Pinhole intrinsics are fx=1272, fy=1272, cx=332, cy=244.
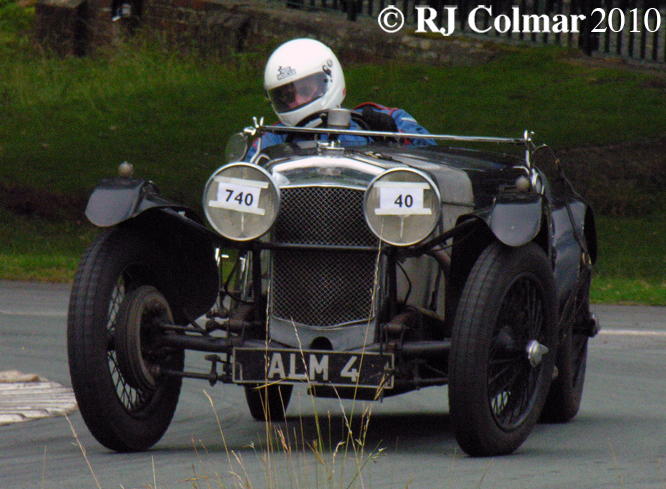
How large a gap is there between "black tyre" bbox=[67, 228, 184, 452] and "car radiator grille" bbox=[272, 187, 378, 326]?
1.94ft

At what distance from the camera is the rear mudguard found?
5.41 meters

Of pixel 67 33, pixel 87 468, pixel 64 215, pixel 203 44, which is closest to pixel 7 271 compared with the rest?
pixel 64 215

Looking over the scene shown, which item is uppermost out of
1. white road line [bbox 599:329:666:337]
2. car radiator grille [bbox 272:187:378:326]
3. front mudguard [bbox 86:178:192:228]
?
front mudguard [bbox 86:178:192:228]

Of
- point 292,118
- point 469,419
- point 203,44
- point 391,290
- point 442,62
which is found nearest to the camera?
point 469,419

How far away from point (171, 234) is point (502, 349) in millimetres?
1606

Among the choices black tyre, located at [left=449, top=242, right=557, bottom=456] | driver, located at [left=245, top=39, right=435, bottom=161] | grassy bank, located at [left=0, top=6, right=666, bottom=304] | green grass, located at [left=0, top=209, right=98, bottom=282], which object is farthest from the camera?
grassy bank, located at [left=0, top=6, right=666, bottom=304]

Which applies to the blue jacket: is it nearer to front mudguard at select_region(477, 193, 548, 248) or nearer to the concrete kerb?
front mudguard at select_region(477, 193, 548, 248)

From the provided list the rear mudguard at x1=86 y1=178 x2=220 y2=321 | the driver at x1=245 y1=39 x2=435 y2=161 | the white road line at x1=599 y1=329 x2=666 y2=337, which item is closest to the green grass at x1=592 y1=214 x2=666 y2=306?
the white road line at x1=599 y1=329 x2=666 y2=337

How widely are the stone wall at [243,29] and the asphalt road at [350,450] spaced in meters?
14.2

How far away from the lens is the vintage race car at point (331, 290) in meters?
5.13

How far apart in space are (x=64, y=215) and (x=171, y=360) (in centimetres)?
1178

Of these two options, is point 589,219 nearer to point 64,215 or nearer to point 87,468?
point 87,468

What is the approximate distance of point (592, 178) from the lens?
18.1m

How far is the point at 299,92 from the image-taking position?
673 centimetres
